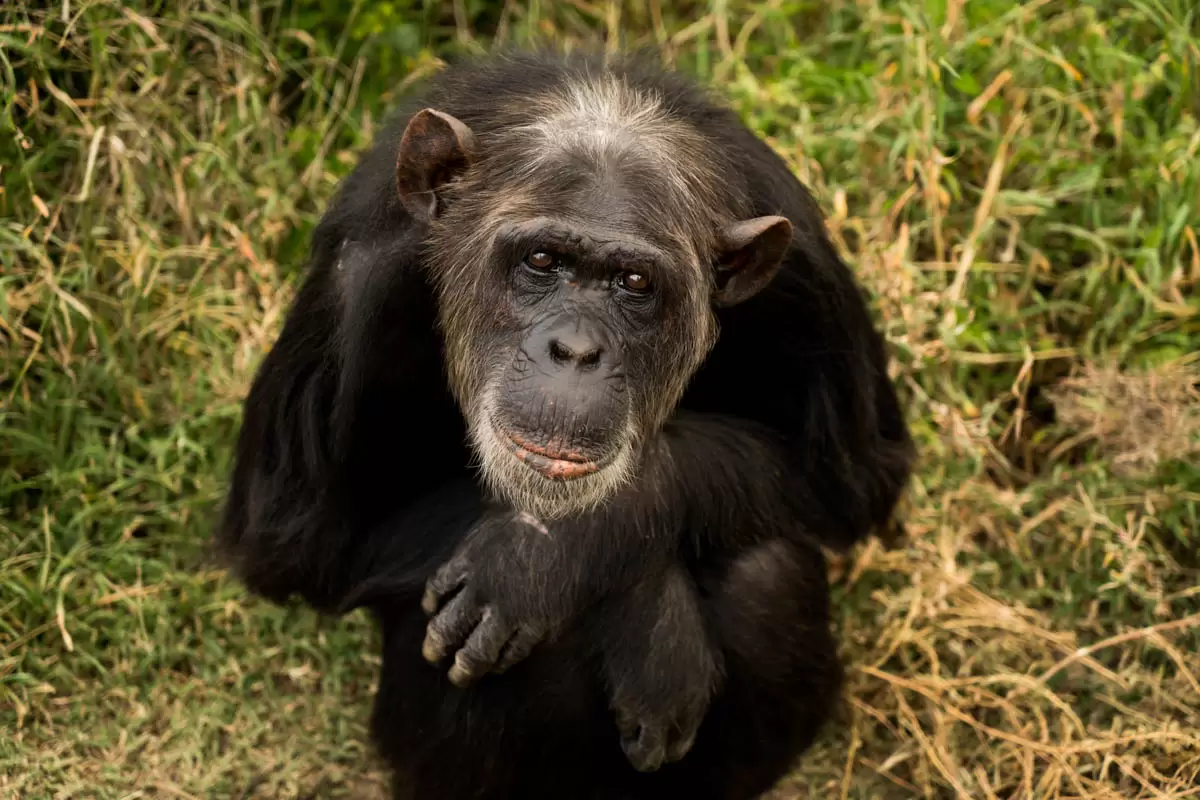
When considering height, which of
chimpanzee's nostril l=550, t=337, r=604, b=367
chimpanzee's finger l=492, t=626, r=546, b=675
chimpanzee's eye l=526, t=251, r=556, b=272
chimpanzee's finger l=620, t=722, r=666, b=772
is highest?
chimpanzee's eye l=526, t=251, r=556, b=272

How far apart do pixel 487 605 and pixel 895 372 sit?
211cm

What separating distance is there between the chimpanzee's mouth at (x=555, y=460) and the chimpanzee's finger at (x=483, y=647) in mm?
496

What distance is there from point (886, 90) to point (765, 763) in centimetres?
276

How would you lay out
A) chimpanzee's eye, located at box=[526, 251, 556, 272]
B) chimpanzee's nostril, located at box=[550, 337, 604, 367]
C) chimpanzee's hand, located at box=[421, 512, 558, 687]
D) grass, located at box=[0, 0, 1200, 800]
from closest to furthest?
1. chimpanzee's nostril, located at box=[550, 337, 604, 367]
2. chimpanzee's eye, located at box=[526, 251, 556, 272]
3. chimpanzee's hand, located at box=[421, 512, 558, 687]
4. grass, located at box=[0, 0, 1200, 800]

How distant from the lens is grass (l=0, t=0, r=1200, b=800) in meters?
4.95

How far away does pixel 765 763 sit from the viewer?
4.50 m

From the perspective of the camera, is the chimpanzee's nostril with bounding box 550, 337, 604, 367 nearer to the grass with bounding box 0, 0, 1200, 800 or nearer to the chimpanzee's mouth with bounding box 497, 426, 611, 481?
the chimpanzee's mouth with bounding box 497, 426, 611, 481

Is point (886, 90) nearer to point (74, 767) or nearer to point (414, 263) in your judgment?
point (414, 263)

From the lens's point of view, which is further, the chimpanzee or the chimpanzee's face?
the chimpanzee

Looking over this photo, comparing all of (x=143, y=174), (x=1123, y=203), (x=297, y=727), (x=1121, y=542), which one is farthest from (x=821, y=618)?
(x=143, y=174)

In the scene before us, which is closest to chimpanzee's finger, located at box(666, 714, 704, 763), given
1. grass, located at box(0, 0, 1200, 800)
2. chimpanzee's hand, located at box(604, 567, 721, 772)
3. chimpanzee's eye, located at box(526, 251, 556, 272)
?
chimpanzee's hand, located at box(604, 567, 721, 772)

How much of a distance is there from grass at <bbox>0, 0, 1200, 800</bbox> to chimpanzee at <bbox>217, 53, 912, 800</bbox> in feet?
2.54

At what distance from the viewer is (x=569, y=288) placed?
3754 millimetres

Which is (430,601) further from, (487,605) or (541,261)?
(541,261)
